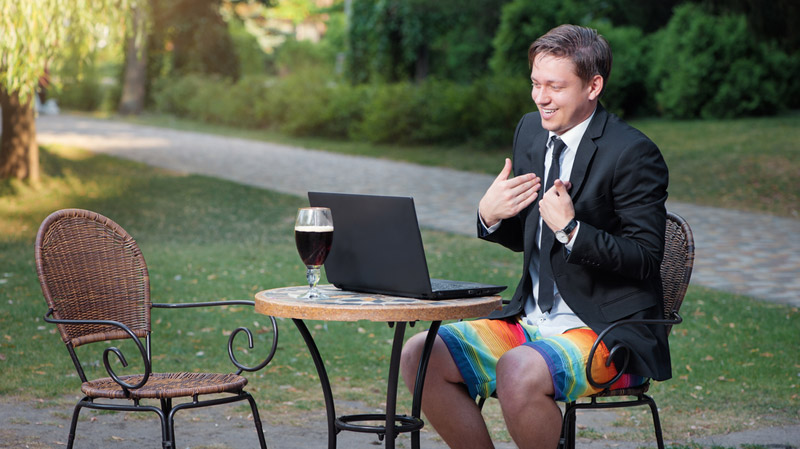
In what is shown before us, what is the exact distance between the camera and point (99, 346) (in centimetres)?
679

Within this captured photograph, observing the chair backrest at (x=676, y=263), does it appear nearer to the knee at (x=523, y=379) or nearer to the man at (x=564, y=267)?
the man at (x=564, y=267)

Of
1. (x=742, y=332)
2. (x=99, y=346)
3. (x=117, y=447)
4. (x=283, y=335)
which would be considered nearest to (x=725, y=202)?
(x=742, y=332)

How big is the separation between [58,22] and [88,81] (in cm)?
3346

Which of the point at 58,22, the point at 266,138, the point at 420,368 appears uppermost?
the point at 58,22

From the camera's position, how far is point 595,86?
334 cm

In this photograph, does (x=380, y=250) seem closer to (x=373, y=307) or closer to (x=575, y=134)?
(x=373, y=307)

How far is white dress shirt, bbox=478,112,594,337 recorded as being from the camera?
3.41m

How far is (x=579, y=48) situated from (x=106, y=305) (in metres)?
2.15

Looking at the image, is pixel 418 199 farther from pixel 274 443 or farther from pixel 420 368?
pixel 420 368

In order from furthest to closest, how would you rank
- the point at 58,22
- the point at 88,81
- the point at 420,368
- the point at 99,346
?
1. the point at 88,81
2. the point at 58,22
3. the point at 99,346
4. the point at 420,368

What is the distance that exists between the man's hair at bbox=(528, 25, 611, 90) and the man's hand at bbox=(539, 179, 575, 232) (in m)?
0.42

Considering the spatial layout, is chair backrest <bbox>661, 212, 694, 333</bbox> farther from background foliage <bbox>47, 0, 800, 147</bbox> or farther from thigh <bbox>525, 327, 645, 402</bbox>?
background foliage <bbox>47, 0, 800, 147</bbox>

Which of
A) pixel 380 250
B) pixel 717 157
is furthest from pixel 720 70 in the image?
pixel 380 250

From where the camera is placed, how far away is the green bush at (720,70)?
71.8 ft
